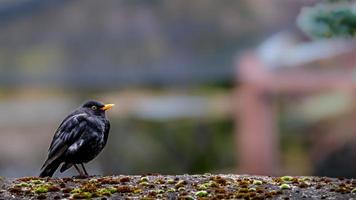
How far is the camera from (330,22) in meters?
6.17

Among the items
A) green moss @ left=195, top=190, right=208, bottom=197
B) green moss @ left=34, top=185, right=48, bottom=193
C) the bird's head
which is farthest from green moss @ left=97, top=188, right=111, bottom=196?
the bird's head

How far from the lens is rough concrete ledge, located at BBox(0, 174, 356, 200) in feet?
16.8

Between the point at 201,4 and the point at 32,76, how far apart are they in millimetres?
2548

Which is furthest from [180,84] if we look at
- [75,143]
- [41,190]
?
[41,190]

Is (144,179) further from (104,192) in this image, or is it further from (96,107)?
(96,107)

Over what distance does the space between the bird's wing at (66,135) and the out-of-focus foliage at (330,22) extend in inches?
57.3

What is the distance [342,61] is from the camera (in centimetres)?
1260

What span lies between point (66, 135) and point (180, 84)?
7408 millimetres

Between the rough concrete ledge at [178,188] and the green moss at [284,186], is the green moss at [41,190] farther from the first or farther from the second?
the green moss at [284,186]

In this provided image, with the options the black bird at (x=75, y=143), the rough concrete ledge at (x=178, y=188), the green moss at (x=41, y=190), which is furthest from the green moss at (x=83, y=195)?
the black bird at (x=75, y=143)

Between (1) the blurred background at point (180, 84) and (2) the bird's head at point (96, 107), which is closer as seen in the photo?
(2) the bird's head at point (96, 107)

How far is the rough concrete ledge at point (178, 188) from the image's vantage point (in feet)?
16.8

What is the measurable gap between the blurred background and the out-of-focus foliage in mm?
4976

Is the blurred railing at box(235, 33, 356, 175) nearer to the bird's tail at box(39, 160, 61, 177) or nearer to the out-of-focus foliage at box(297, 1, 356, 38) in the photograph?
the out-of-focus foliage at box(297, 1, 356, 38)
